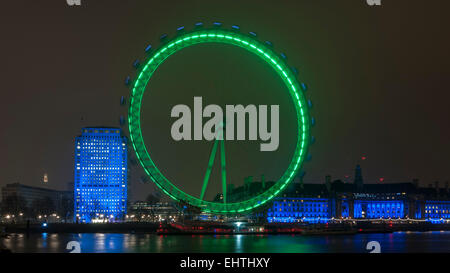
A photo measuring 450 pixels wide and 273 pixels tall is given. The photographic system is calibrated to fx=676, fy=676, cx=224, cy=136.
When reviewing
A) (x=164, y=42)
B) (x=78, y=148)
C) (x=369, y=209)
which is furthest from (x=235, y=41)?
(x=78, y=148)

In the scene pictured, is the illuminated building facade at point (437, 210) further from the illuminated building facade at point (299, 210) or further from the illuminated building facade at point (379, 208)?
the illuminated building facade at point (299, 210)

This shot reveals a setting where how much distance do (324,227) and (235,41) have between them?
57.4 metres

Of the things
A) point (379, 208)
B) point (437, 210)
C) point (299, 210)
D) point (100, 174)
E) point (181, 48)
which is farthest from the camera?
point (100, 174)

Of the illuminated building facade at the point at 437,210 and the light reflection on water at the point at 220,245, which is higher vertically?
the light reflection on water at the point at 220,245

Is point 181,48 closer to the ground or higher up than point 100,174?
higher up

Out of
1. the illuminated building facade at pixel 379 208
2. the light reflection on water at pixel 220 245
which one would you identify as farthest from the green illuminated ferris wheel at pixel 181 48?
the illuminated building facade at pixel 379 208

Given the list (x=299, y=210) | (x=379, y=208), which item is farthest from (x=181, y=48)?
(x=379, y=208)

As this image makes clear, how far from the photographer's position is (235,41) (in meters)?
53.7

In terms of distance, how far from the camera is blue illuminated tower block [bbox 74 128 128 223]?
173m

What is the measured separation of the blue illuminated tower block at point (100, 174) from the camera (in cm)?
17312

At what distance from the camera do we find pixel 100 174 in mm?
176000

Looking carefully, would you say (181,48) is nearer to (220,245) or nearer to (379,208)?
(220,245)
